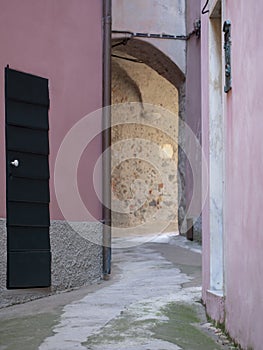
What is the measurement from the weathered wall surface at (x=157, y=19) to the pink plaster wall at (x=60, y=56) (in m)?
3.95

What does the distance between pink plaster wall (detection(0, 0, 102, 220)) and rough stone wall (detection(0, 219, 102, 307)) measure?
13cm

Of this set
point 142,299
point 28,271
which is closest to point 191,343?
point 142,299

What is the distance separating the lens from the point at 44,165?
5246mm

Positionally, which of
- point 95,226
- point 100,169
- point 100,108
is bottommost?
point 95,226

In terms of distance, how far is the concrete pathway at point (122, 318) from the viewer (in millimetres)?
3424

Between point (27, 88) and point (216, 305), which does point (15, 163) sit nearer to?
point (27, 88)

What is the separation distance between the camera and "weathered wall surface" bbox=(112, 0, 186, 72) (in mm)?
9953

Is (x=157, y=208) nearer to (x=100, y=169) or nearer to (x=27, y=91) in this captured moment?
(x=100, y=169)

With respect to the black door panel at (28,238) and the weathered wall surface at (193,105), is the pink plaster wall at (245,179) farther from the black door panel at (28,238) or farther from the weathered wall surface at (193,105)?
the weathered wall surface at (193,105)

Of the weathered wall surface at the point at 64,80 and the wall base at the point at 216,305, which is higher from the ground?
the weathered wall surface at the point at 64,80

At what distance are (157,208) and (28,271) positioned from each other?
377 inches

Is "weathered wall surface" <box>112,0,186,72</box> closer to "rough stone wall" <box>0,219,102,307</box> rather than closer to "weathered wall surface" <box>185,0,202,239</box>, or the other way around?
"weathered wall surface" <box>185,0,202,239</box>

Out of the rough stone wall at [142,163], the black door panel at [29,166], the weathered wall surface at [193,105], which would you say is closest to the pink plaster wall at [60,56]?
the black door panel at [29,166]

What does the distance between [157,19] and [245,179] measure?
296 inches
